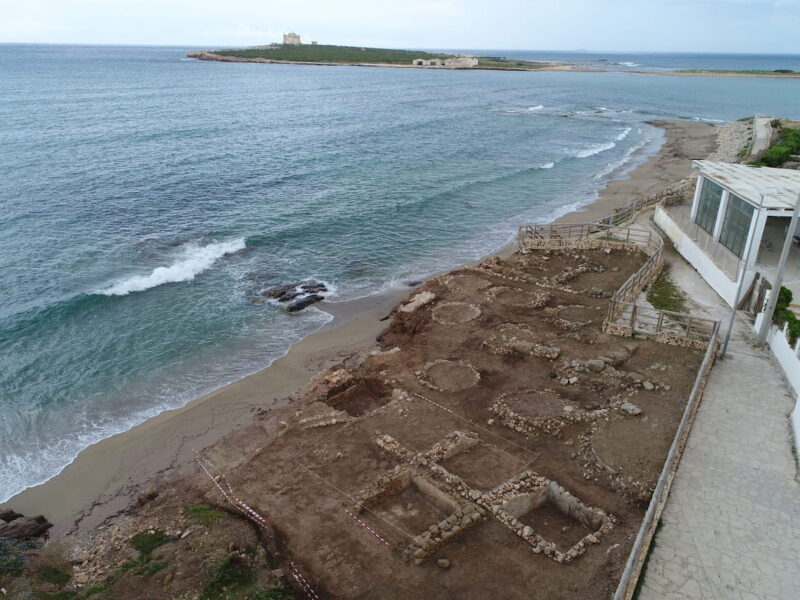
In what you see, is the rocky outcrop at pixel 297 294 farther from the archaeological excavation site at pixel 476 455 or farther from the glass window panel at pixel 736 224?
the glass window panel at pixel 736 224

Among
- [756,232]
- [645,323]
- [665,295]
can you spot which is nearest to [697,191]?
[756,232]

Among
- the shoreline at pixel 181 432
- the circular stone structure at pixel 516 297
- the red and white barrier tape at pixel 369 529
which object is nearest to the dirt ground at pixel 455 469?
the red and white barrier tape at pixel 369 529

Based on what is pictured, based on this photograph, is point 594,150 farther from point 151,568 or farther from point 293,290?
point 151,568

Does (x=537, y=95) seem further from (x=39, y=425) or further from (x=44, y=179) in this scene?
(x=39, y=425)

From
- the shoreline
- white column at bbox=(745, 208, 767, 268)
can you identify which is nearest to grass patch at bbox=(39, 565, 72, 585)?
the shoreline

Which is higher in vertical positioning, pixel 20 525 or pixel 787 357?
pixel 787 357

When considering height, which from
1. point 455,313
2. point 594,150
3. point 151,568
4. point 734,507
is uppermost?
point 594,150
